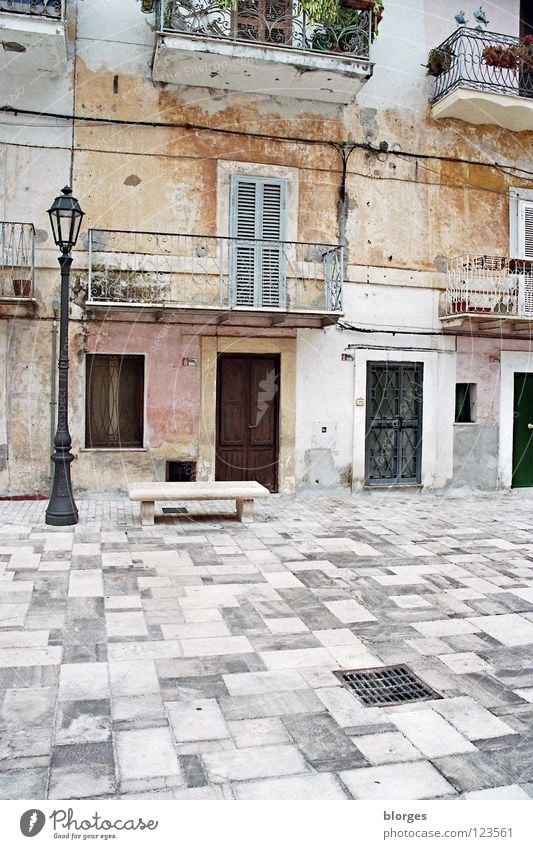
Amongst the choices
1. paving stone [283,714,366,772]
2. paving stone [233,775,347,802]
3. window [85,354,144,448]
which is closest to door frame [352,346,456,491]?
window [85,354,144,448]

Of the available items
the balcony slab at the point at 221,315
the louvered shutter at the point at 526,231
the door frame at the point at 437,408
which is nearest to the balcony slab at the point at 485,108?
the louvered shutter at the point at 526,231

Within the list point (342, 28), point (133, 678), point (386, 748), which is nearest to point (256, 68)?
point (342, 28)

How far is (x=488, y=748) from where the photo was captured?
420 cm

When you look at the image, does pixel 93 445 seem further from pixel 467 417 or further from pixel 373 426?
pixel 467 417

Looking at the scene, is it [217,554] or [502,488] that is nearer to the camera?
[217,554]

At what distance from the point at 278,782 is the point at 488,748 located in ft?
4.16

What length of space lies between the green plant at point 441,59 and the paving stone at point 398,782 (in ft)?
40.7

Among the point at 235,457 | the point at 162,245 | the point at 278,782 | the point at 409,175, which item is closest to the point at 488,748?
the point at 278,782

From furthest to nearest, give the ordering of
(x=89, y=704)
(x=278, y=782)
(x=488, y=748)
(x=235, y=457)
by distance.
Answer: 1. (x=235, y=457)
2. (x=89, y=704)
3. (x=488, y=748)
4. (x=278, y=782)

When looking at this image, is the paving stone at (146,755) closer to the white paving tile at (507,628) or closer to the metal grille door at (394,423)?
the white paving tile at (507,628)

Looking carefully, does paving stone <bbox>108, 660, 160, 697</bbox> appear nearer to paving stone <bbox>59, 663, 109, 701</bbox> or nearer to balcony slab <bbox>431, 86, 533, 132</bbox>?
paving stone <bbox>59, 663, 109, 701</bbox>

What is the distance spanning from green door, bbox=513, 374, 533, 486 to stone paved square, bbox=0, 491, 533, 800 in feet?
→ 15.0

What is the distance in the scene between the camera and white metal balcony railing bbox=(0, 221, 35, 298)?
11.2 metres

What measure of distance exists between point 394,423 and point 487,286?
307 centimetres
